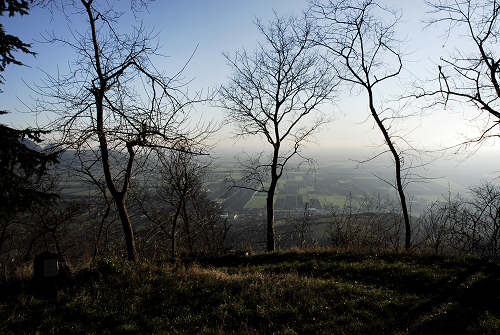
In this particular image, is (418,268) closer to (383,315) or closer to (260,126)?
(383,315)

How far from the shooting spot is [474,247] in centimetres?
1140

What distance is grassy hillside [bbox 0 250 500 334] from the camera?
3.96m

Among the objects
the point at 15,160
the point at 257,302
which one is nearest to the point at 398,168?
the point at 257,302

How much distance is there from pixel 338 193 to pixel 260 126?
37789 millimetres

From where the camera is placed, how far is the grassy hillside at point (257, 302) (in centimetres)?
396

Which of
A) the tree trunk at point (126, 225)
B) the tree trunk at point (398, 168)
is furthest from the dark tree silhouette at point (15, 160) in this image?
the tree trunk at point (398, 168)

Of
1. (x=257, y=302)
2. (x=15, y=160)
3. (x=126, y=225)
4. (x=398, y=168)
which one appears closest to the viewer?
(x=15, y=160)

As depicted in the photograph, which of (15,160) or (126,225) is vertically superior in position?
(15,160)

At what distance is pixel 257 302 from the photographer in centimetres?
482

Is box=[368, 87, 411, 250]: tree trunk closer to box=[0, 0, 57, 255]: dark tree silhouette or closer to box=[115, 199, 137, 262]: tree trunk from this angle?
box=[115, 199, 137, 262]: tree trunk

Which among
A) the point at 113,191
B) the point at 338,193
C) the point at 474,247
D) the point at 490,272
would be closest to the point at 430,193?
Answer: the point at 338,193

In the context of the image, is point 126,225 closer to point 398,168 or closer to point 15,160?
point 15,160

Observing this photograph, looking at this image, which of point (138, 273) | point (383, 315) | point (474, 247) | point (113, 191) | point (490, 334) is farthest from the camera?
point (474, 247)

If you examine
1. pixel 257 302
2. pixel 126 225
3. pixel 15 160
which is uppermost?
pixel 15 160
